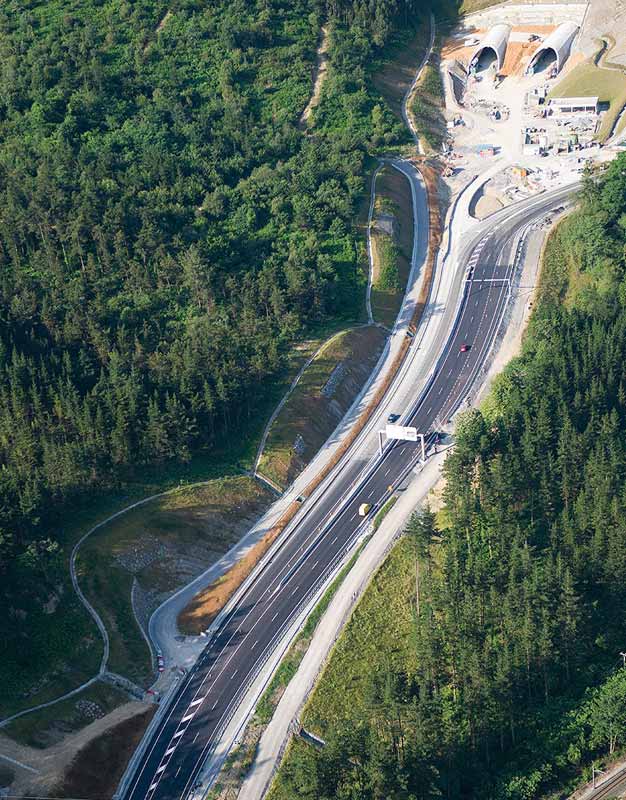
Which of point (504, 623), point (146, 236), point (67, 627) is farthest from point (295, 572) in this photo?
point (146, 236)

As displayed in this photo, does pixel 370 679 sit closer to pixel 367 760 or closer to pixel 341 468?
pixel 367 760

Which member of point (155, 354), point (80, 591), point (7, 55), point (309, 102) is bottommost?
point (80, 591)

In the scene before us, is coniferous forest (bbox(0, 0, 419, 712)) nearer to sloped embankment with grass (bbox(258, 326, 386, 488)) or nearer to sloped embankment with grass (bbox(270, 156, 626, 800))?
sloped embankment with grass (bbox(258, 326, 386, 488))

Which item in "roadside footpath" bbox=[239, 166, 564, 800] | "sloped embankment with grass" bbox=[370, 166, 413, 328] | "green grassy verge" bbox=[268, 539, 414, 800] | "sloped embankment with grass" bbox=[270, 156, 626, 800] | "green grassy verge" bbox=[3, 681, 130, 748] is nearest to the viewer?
"sloped embankment with grass" bbox=[270, 156, 626, 800]

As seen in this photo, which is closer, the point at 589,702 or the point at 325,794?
the point at 325,794

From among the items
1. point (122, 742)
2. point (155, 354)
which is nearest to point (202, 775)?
point (122, 742)

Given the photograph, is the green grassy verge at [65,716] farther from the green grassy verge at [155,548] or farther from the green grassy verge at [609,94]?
the green grassy verge at [609,94]

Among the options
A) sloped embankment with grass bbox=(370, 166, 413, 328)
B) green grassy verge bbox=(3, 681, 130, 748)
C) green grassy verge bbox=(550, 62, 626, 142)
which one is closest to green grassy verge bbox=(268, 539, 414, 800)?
green grassy verge bbox=(3, 681, 130, 748)

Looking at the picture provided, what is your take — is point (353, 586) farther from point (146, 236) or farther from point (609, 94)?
point (609, 94)
